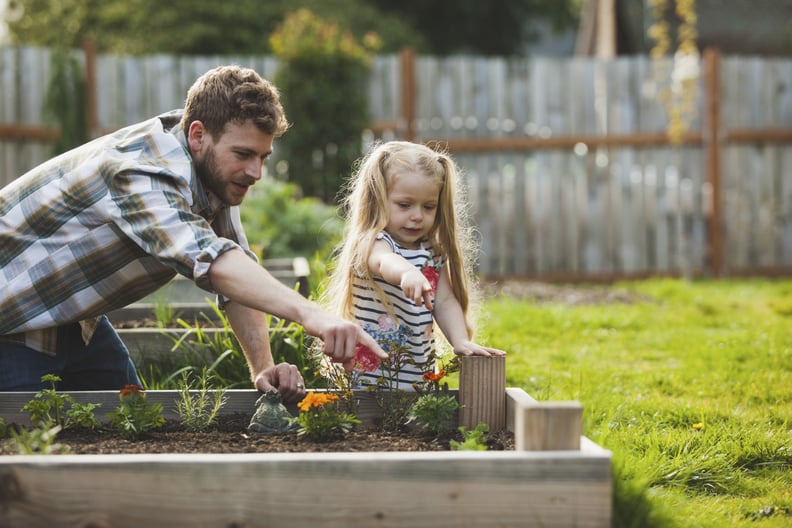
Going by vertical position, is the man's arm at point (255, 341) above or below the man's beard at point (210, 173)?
below

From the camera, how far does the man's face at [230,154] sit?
2594mm

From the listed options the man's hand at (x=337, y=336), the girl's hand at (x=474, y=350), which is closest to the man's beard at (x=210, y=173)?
the man's hand at (x=337, y=336)

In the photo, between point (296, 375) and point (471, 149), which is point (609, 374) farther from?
point (471, 149)

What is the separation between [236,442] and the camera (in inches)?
94.7

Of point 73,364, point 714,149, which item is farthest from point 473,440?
point 714,149

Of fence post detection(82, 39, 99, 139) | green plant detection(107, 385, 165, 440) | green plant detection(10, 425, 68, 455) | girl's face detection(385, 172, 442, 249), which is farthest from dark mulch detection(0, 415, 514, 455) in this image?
fence post detection(82, 39, 99, 139)

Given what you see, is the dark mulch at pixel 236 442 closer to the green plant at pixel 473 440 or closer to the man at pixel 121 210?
the green plant at pixel 473 440

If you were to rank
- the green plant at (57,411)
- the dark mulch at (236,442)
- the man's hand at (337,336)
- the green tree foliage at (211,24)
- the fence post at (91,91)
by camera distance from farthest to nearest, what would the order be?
the green tree foliage at (211,24)
the fence post at (91,91)
the green plant at (57,411)
the dark mulch at (236,442)
the man's hand at (337,336)

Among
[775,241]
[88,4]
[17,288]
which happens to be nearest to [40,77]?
[17,288]

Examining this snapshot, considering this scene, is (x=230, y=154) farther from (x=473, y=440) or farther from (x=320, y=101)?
(x=320, y=101)

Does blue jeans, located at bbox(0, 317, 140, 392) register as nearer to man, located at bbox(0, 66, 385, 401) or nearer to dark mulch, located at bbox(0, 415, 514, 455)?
man, located at bbox(0, 66, 385, 401)

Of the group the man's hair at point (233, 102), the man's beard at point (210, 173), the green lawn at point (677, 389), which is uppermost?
the man's hair at point (233, 102)

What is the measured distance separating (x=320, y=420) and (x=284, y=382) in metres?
0.29

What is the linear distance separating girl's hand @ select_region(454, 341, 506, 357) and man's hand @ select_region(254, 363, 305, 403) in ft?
1.71
